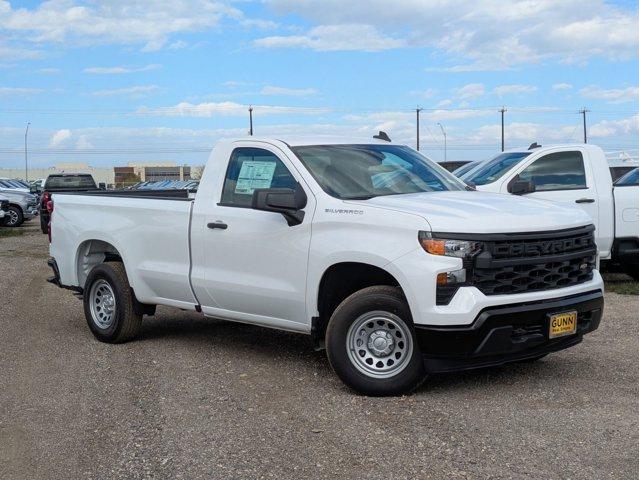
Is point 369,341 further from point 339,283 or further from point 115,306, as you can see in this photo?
point 115,306

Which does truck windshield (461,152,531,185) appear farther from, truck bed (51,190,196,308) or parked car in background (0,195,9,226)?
parked car in background (0,195,9,226)

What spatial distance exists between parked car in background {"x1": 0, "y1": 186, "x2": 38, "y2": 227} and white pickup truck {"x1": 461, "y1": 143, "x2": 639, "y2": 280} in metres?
22.5

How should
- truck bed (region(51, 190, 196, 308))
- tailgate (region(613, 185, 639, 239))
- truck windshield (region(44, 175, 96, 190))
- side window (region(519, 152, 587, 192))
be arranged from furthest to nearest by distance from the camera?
truck windshield (region(44, 175, 96, 190))
side window (region(519, 152, 587, 192))
tailgate (region(613, 185, 639, 239))
truck bed (region(51, 190, 196, 308))

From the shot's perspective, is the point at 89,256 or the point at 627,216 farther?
the point at 627,216

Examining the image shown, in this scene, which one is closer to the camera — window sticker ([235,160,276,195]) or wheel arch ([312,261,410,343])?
wheel arch ([312,261,410,343])

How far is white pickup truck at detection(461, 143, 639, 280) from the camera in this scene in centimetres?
1195

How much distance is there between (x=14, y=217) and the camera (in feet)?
102

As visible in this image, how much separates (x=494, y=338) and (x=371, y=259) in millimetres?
1021

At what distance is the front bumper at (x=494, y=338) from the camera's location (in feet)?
19.9

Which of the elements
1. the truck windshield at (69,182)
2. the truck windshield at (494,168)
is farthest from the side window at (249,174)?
the truck windshield at (69,182)

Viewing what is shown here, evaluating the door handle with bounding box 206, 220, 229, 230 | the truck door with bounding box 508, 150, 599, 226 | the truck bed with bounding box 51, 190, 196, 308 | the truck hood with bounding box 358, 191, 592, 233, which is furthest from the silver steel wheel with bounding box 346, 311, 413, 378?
the truck door with bounding box 508, 150, 599, 226

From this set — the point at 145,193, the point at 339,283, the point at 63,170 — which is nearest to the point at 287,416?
the point at 339,283

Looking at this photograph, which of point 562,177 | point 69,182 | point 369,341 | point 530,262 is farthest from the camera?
point 69,182

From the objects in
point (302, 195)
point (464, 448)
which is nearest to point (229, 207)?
point (302, 195)
